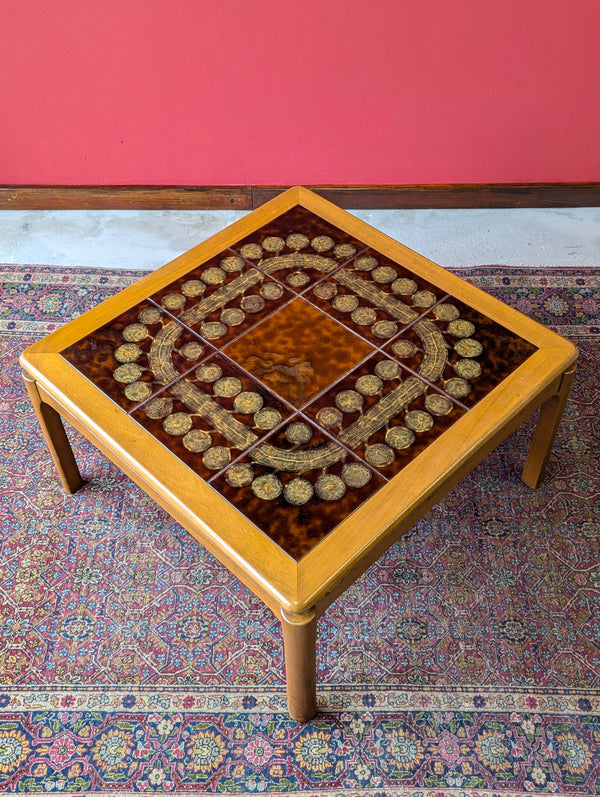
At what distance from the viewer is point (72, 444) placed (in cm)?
232

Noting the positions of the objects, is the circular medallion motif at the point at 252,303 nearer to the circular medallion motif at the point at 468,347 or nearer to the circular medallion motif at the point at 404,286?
the circular medallion motif at the point at 404,286

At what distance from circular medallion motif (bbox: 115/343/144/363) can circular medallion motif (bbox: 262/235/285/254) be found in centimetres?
44

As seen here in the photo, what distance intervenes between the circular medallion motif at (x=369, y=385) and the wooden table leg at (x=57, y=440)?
0.73 meters

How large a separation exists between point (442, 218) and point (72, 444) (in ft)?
4.96

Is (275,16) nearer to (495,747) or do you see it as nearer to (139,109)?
(139,109)

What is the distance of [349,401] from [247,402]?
0.72 feet

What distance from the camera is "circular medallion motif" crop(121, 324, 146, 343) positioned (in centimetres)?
193

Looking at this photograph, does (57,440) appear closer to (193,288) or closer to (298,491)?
(193,288)

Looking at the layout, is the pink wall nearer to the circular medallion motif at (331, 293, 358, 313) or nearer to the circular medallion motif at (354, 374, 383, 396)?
the circular medallion motif at (331, 293, 358, 313)

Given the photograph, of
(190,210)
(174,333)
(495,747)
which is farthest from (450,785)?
(190,210)

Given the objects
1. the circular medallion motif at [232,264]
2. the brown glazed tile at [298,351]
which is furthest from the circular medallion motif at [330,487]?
the circular medallion motif at [232,264]

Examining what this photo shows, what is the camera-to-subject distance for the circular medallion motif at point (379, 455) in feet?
5.51

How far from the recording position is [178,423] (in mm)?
1758

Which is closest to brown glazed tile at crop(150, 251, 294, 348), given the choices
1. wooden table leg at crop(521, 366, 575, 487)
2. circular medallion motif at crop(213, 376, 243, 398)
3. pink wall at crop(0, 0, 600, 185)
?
circular medallion motif at crop(213, 376, 243, 398)
